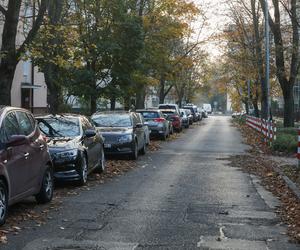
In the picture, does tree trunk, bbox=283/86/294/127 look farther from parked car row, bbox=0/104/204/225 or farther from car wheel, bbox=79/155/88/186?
car wheel, bbox=79/155/88/186

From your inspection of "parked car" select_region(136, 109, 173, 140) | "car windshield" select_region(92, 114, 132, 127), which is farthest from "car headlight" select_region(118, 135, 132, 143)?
"parked car" select_region(136, 109, 173, 140)

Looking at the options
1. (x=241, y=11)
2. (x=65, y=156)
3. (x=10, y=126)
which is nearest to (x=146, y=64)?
(x=241, y=11)

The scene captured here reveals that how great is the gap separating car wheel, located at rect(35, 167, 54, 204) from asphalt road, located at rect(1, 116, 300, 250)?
35 cm

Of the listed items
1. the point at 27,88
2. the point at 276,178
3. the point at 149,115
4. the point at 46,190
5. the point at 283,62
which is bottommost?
the point at 276,178

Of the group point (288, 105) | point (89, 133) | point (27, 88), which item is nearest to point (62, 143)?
point (89, 133)

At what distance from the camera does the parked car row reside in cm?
777

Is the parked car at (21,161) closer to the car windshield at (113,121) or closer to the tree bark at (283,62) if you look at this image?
the car windshield at (113,121)

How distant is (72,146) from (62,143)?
0.77ft

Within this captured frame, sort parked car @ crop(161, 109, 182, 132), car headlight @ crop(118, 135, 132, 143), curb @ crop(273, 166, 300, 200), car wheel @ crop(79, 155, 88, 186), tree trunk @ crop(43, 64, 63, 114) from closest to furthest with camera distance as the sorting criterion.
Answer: curb @ crop(273, 166, 300, 200) → car wheel @ crop(79, 155, 88, 186) → car headlight @ crop(118, 135, 132, 143) → tree trunk @ crop(43, 64, 63, 114) → parked car @ crop(161, 109, 182, 132)

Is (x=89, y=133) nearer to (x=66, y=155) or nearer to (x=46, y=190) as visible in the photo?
(x=66, y=155)

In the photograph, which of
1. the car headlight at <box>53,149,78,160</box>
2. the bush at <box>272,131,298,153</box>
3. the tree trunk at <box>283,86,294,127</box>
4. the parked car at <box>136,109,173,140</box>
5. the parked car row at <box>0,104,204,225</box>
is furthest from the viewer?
the tree trunk at <box>283,86,294,127</box>

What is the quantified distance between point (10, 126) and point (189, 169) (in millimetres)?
8293

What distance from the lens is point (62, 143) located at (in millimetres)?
11586

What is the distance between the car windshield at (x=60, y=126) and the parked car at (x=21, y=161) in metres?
2.69
